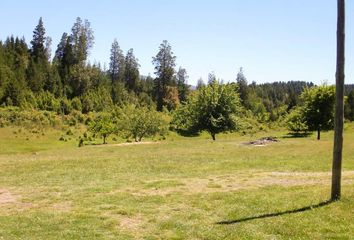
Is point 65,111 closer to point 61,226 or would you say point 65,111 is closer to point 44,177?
point 44,177

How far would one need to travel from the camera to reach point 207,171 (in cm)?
2561

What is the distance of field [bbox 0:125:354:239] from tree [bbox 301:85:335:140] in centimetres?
2840

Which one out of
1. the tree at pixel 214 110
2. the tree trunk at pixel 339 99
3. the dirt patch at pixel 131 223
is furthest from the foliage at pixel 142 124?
the dirt patch at pixel 131 223

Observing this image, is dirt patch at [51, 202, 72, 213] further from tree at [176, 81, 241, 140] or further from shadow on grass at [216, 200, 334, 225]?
tree at [176, 81, 241, 140]

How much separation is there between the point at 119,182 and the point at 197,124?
3758cm

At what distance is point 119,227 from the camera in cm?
1315

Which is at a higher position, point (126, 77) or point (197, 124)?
point (126, 77)

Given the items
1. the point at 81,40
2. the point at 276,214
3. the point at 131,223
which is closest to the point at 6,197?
the point at 131,223

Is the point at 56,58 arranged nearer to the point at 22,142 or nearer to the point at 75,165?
the point at 22,142

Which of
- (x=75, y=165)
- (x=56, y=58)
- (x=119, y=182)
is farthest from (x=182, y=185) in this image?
(x=56, y=58)

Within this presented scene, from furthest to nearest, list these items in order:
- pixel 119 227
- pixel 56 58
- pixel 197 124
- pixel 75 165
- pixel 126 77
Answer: pixel 126 77 < pixel 56 58 < pixel 197 124 < pixel 75 165 < pixel 119 227

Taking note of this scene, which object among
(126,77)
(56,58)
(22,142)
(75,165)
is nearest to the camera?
(75,165)

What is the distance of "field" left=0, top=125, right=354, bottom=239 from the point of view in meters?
12.6

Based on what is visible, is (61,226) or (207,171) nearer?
(61,226)
